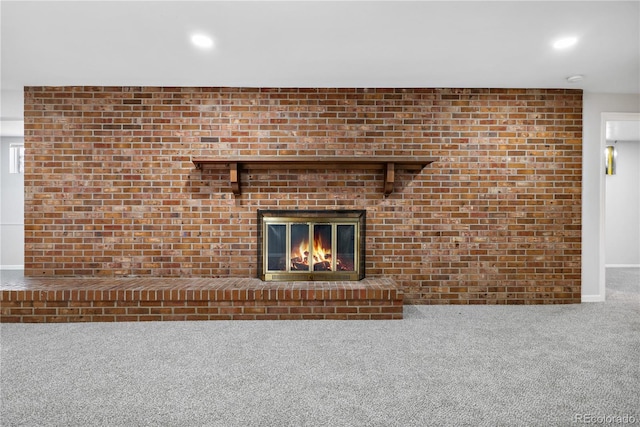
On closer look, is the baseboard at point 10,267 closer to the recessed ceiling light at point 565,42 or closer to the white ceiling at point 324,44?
the white ceiling at point 324,44

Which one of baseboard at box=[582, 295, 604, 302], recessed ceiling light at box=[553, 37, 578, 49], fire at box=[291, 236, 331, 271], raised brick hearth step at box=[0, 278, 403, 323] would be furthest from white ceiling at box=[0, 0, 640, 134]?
baseboard at box=[582, 295, 604, 302]

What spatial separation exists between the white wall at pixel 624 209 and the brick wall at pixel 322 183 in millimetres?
3225

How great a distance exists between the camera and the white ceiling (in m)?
2.14

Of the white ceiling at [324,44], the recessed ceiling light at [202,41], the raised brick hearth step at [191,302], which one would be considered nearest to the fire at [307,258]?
the raised brick hearth step at [191,302]

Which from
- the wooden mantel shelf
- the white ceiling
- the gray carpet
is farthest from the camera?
the wooden mantel shelf

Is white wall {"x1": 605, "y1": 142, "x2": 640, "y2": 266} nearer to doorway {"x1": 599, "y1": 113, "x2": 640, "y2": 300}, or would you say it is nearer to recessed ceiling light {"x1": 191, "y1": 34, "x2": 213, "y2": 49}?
doorway {"x1": 599, "y1": 113, "x2": 640, "y2": 300}

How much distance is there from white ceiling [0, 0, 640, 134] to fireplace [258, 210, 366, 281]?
1.34 m

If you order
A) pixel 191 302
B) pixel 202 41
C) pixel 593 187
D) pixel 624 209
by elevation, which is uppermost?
pixel 202 41

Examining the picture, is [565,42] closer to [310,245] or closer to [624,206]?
[310,245]

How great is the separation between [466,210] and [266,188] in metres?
2.03

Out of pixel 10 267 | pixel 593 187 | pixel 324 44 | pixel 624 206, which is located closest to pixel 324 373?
pixel 324 44

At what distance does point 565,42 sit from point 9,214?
7021 mm

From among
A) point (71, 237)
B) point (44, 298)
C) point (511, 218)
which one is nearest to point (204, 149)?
point (71, 237)

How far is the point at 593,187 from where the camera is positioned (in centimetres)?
353
